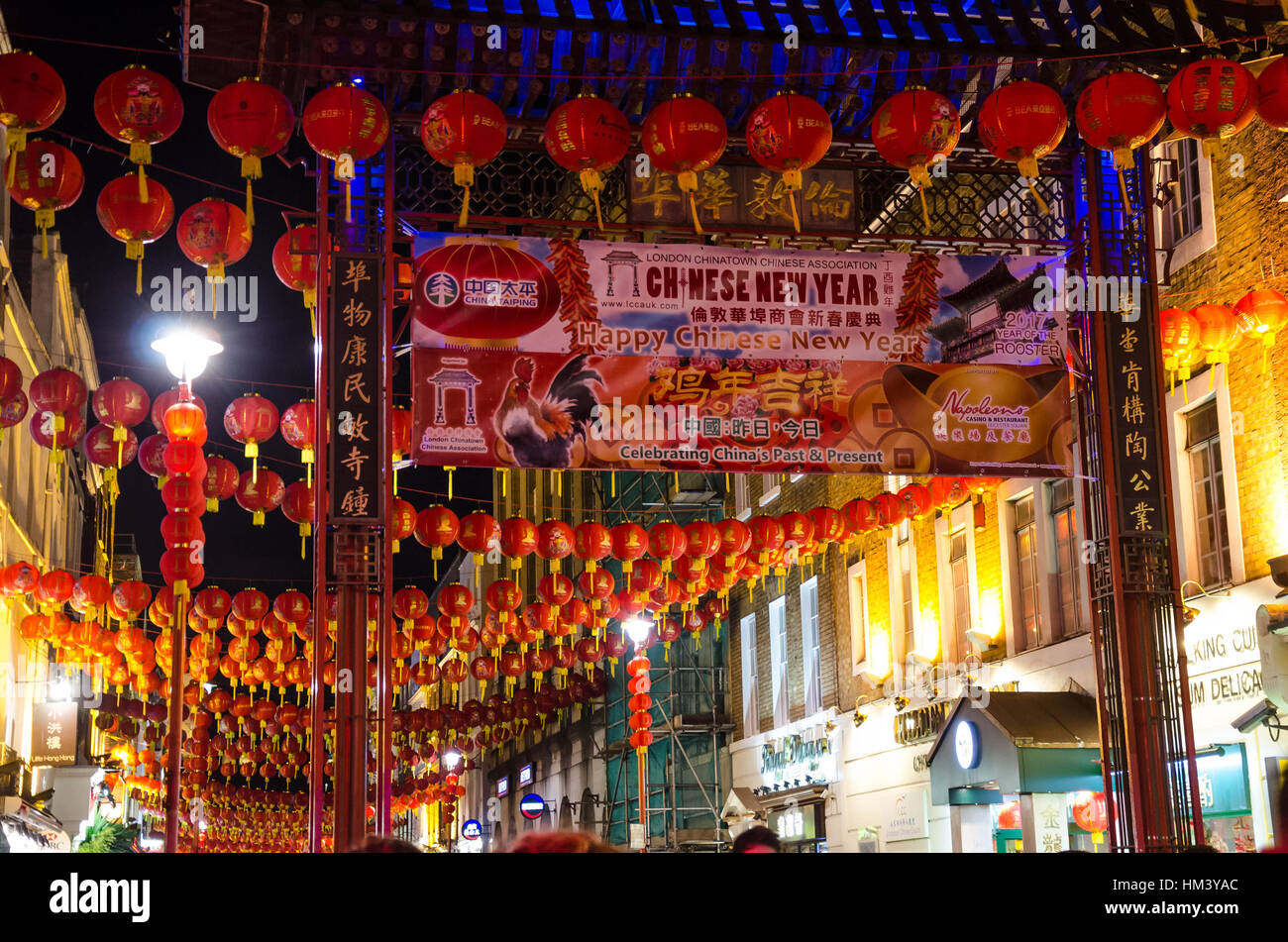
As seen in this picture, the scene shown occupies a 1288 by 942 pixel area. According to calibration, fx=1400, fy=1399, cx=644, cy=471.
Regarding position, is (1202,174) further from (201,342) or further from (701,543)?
(201,342)

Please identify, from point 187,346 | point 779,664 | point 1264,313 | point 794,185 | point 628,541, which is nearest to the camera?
point 794,185

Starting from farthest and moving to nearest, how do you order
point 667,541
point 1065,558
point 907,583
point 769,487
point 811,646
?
point 769,487, point 811,646, point 907,583, point 667,541, point 1065,558

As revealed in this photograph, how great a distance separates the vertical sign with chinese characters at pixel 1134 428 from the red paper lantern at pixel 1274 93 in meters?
1.84

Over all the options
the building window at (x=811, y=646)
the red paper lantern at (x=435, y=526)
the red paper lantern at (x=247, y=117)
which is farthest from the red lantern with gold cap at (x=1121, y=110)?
the building window at (x=811, y=646)

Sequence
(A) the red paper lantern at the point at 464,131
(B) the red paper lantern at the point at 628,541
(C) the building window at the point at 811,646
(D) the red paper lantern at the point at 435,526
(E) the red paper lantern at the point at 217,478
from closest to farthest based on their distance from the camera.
Result: (A) the red paper lantern at the point at 464,131
(E) the red paper lantern at the point at 217,478
(D) the red paper lantern at the point at 435,526
(B) the red paper lantern at the point at 628,541
(C) the building window at the point at 811,646

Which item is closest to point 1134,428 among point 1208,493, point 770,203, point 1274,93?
point 1274,93

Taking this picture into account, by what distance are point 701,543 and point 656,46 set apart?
418 inches

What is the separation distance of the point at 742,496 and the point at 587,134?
21.4m

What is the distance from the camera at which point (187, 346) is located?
1411 centimetres

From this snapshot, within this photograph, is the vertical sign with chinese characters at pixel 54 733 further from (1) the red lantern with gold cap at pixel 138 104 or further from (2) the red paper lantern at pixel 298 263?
(1) the red lantern with gold cap at pixel 138 104

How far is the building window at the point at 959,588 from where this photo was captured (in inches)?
814

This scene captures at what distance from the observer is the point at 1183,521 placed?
15.1 meters

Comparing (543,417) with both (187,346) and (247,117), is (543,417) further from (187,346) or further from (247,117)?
(187,346)

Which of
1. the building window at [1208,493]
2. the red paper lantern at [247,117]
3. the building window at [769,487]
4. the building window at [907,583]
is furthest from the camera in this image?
the building window at [769,487]
